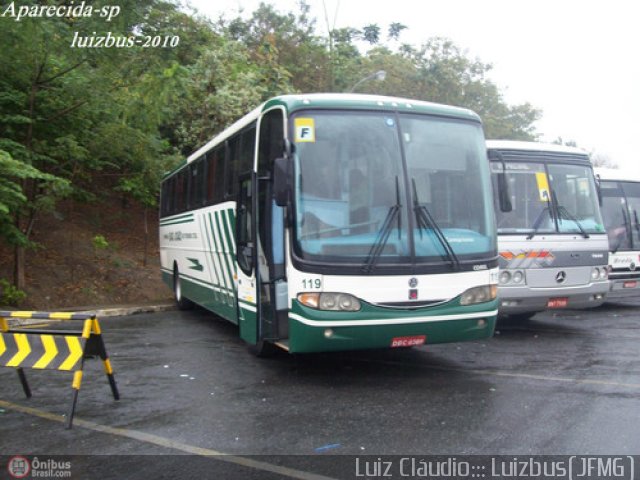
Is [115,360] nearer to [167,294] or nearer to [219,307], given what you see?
[219,307]

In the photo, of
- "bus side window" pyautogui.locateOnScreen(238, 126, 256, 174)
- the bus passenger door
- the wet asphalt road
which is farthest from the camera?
"bus side window" pyautogui.locateOnScreen(238, 126, 256, 174)

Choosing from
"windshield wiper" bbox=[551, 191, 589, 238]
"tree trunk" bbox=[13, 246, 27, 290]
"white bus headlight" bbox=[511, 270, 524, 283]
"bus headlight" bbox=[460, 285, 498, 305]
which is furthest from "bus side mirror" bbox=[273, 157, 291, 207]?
"tree trunk" bbox=[13, 246, 27, 290]

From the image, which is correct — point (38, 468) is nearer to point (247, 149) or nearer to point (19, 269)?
point (247, 149)

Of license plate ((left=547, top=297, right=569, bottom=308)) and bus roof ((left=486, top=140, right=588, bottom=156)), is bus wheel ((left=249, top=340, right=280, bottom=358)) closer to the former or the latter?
license plate ((left=547, top=297, right=569, bottom=308))

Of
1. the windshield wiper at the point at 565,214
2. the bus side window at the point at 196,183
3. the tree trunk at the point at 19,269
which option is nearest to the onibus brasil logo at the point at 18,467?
the bus side window at the point at 196,183

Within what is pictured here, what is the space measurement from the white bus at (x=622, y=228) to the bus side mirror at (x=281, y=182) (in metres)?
8.16

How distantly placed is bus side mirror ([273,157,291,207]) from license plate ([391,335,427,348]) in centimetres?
185

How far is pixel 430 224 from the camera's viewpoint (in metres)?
6.83

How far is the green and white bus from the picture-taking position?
649 centimetres

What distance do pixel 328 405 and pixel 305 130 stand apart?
9.43 ft

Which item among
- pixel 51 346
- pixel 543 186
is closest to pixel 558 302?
pixel 543 186

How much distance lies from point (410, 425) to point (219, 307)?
208 inches

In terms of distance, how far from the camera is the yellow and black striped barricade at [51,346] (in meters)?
5.76

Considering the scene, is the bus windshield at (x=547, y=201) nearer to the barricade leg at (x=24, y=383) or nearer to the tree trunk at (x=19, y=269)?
the barricade leg at (x=24, y=383)
